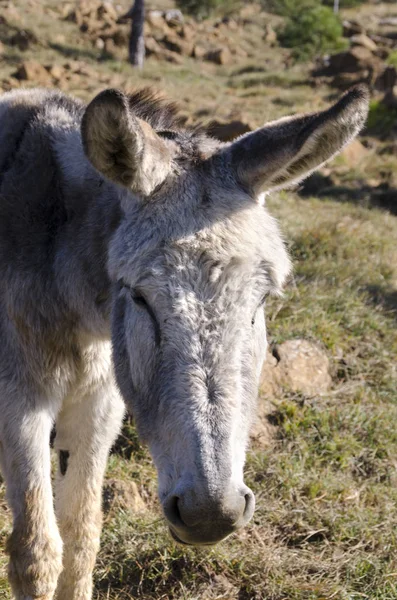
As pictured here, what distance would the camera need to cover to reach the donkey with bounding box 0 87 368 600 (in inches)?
98.1

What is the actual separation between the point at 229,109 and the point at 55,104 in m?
12.8

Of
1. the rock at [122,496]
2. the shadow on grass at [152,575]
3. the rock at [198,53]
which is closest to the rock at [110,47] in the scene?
the rock at [198,53]

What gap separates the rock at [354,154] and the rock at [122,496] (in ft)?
30.8

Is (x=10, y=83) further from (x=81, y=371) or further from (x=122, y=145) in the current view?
(x=122, y=145)

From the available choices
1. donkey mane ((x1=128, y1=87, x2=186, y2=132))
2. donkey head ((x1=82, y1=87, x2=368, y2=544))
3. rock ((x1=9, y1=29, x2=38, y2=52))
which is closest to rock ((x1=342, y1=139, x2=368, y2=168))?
donkey mane ((x1=128, y1=87, x2=186, y2=132))

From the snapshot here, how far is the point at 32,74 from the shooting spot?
607 inches

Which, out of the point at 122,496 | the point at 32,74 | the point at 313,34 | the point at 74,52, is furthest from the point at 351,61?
the point at 122,496

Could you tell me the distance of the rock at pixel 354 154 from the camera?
Result: 12.9 m

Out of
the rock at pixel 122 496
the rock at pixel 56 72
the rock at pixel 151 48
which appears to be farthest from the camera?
the rock at pixel 151 48

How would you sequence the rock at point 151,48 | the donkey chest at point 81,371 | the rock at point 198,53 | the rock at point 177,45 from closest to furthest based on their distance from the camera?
1. the donkey chest at point 81,371
2. the rock at point 151,48
3. the rock at point 177,45
4. the rock at point 198,53

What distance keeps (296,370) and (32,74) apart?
11.9 metres

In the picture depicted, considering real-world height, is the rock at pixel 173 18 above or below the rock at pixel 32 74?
below

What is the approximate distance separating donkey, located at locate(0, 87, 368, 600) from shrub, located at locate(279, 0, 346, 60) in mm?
24783

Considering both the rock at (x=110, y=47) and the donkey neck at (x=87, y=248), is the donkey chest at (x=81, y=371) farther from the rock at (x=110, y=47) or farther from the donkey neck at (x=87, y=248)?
the rock at (x=110, y=47)
